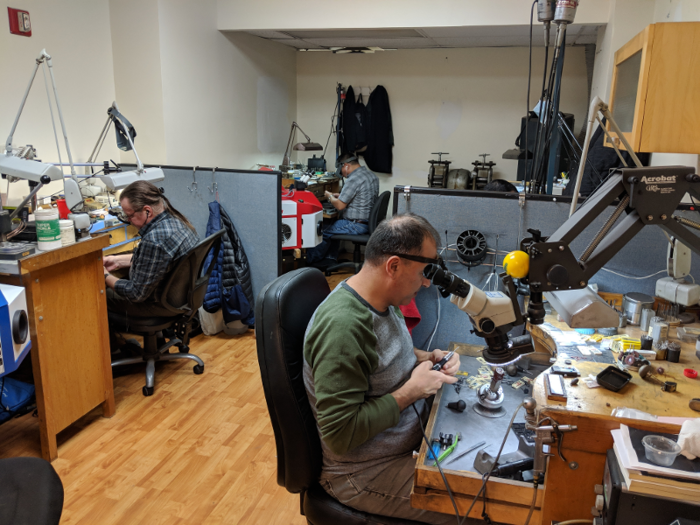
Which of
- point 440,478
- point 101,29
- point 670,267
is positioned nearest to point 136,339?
point 101,29

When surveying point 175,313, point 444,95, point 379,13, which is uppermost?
point 379,13

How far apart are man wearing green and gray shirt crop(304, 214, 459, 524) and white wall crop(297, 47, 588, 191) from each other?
4721mm

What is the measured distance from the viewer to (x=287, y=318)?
51.8 inches

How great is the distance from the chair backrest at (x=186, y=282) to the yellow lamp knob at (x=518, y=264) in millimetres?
1894

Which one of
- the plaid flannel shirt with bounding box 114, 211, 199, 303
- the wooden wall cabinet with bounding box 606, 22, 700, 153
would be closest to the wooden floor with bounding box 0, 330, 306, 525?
the plaid flannel shirt with bounding box 114, 211, 199, 303

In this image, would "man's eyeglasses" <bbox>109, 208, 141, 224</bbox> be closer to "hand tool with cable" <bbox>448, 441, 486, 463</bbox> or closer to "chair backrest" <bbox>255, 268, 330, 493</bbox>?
"chair backrest" <bbox>255, 268, 330, 493</bbox>

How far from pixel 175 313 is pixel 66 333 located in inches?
23.0

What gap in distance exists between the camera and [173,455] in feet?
7.43

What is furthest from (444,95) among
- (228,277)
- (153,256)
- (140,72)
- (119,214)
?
(153,256)

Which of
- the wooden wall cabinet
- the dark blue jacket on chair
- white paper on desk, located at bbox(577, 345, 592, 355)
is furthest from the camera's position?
the dark blue jacket on chair

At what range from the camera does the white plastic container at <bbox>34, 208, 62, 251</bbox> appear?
203 cm

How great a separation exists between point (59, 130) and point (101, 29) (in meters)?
0.91

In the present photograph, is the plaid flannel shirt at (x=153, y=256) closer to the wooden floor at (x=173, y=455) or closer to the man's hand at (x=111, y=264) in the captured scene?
the man's hand at (x=111, y=264)

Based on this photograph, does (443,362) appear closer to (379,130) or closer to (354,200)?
(354,200)
